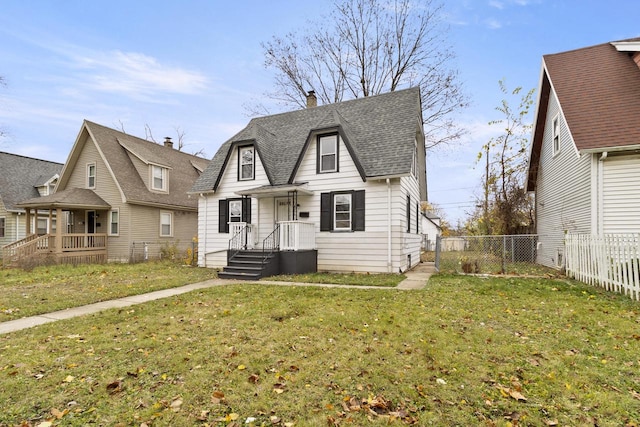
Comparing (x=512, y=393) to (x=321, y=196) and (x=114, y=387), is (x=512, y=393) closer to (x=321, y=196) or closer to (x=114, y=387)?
(x=114, y=387)

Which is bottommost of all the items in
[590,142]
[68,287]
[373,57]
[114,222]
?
[68,287]

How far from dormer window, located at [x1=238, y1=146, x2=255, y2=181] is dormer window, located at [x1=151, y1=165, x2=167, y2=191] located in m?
8.91

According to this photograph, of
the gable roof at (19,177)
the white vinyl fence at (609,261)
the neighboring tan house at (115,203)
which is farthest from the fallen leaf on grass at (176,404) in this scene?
the gable roof at (19,177)

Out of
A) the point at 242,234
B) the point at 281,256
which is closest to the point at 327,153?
the point at 281,256

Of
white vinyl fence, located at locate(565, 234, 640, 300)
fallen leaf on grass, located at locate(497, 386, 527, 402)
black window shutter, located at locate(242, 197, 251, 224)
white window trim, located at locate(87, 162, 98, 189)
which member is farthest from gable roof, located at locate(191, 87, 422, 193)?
white window trim, located at locate(87, 162, 98, 189)

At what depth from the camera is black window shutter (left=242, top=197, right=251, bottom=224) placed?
14117mm

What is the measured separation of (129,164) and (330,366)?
20350 mm

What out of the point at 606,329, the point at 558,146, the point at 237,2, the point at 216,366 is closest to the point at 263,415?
the point at 216,366

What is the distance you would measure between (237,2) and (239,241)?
10.5 metres

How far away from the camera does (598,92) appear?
11312mm

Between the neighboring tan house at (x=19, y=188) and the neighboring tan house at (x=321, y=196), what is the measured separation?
52.7 feet

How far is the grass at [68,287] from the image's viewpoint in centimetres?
708

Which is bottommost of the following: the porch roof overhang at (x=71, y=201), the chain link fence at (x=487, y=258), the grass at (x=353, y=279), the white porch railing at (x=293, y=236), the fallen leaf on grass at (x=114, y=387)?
the grass at (x=353, y=279)

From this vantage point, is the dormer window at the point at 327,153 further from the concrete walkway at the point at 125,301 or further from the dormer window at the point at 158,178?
the dormer window at the point at 158,178
